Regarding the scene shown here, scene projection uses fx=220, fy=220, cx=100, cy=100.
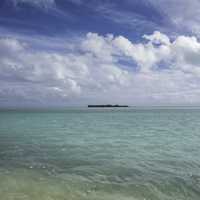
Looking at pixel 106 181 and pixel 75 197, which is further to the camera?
pixel 106 181

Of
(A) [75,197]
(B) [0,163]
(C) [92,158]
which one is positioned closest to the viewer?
(A) [75,197]

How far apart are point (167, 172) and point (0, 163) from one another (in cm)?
1227

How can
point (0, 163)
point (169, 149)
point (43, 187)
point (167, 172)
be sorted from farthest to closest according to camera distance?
point (169, 149)
point (0, 163)
point (167, 172)
point (43, 187)

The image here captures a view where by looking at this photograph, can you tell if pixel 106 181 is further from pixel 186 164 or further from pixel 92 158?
pixel 186 164

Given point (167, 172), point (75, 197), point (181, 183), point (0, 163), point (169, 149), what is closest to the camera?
point (75, 197)

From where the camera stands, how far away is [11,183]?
472 inches

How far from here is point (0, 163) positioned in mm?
16719

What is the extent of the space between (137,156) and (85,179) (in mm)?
7684

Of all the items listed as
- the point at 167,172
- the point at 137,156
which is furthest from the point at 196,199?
the point at 137,156

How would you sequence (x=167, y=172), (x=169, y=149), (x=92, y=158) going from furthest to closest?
(x=169, y=149) < (x=92, y=158) < (x=167, y=172)

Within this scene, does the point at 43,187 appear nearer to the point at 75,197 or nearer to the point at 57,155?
the point at 75,197

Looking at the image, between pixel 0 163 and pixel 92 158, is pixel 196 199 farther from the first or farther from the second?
pixel 0 163

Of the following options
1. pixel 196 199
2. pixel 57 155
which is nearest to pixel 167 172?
pixel 196 199

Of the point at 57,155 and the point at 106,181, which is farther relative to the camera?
the point at 57,155
